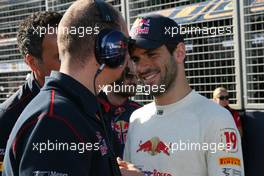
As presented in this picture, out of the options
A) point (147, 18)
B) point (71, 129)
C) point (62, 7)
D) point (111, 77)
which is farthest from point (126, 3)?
point (71, 129)

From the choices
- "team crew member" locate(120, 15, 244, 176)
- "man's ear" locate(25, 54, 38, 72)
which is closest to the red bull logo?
"team crew member" locate(120, 15, 244, 176)

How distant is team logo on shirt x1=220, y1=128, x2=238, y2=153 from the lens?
2301 millimetres

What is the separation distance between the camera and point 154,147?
8.38ft

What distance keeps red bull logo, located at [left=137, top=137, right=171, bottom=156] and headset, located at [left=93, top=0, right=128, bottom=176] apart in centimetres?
63

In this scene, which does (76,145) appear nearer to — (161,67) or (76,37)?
(76,37)

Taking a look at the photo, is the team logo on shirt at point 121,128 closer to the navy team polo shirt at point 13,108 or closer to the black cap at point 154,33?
the navy team polo shirt at point 13,108

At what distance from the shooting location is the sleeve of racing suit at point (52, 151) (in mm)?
1579

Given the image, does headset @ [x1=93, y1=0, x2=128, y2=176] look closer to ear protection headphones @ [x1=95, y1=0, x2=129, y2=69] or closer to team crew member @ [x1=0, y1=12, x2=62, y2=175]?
ear protection headphones @ [x1=95, y1=0, x2=129, y2=69]

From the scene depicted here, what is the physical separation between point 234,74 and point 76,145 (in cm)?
407

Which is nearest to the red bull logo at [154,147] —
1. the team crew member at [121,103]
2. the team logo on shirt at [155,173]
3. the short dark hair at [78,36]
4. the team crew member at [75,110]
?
the team logo on shirt at [155,173]

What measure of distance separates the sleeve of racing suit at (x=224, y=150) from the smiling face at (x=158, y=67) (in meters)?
0.43

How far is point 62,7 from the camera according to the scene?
24.7 ft

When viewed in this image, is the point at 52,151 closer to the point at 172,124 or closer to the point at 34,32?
the point at 172,124

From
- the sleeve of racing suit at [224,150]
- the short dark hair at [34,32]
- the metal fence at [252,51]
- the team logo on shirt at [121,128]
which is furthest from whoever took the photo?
the metal fence at [252,51]
